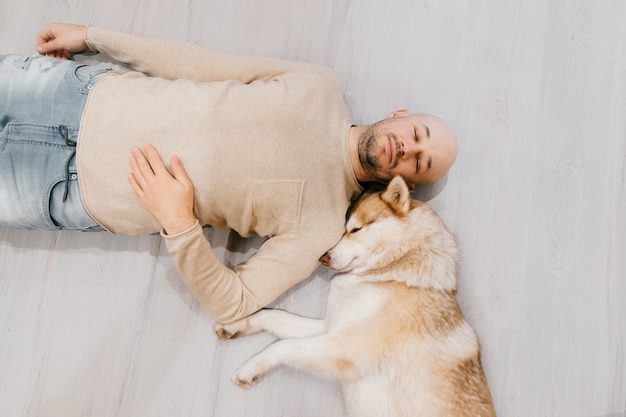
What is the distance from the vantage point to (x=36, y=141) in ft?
5.57

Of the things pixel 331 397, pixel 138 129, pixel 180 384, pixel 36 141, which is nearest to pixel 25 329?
pixel 180 384

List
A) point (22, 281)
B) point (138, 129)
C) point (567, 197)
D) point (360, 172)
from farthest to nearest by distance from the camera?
1. point (567, 197)
2. point (22, 281)
3. point (360, 172)
4. point (138, 129)

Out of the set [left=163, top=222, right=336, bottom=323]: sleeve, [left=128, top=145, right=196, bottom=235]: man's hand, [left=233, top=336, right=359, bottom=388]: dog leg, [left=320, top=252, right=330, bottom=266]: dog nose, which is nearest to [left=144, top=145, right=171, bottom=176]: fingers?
[left=128, top=145, right=196, bottom=235]: man's hand

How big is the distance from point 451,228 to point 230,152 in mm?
→ 1163

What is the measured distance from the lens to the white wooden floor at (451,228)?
79.1 inches

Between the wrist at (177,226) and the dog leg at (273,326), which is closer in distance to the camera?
the wrist at (177,226)

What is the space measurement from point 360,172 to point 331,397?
1.03 meters

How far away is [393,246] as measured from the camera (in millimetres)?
1900

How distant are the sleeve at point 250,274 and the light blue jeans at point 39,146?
480mm

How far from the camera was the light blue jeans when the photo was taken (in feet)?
5.54

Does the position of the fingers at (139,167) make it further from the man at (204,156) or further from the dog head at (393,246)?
the dog head at (393,246)

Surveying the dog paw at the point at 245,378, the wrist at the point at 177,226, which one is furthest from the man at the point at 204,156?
the dog paw at the point at 245,378

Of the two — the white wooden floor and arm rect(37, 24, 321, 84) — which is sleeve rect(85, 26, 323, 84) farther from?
the white wooden floor

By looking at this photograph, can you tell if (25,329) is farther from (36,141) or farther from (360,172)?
(360,172)
